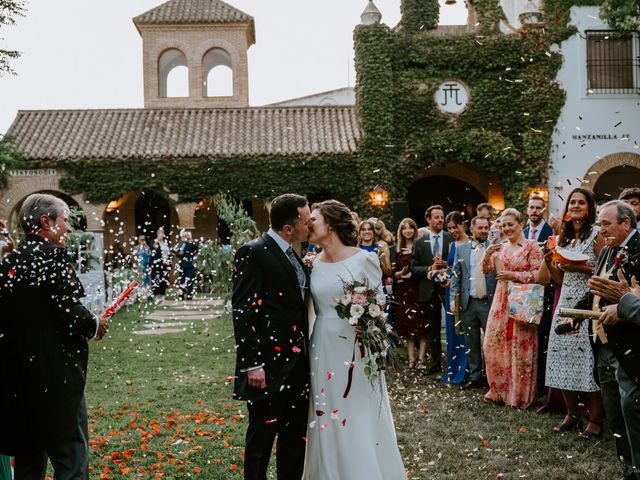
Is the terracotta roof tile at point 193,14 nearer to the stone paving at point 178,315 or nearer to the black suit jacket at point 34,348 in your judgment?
the stone paving at point 178,315

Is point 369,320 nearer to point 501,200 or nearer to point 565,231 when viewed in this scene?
point 565,231

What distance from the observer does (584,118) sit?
20.2 meters

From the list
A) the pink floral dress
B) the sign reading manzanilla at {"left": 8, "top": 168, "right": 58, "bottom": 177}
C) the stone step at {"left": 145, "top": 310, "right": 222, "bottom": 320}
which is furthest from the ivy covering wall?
the pink floral dress

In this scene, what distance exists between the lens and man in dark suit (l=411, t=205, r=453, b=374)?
26.5ft

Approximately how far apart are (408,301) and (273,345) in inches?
191

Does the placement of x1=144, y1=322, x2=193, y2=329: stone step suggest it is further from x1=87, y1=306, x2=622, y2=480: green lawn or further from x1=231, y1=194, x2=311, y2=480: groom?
x1=231, y1=194, x2=311, y2=480: groom

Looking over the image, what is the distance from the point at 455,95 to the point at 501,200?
382 centimetres

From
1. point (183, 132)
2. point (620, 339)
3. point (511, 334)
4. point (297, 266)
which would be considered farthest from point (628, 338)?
point (183, 132)

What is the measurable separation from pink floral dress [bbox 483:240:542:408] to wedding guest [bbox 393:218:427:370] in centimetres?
173

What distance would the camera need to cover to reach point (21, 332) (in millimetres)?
3383

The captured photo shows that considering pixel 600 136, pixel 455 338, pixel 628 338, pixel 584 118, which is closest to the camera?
pixel 628 338

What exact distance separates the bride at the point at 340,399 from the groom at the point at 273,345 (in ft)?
0.31

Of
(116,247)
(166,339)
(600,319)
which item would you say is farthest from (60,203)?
(116,247)

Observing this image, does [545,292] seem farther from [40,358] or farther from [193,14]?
[193,14]
